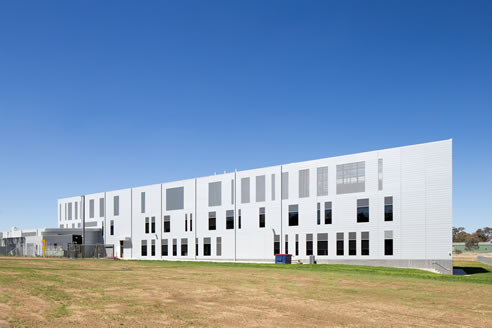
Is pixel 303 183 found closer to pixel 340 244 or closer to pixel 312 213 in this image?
pixel 312 213

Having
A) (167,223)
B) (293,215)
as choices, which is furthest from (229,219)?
(167,223)

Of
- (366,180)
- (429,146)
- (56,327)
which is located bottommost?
(56,327)

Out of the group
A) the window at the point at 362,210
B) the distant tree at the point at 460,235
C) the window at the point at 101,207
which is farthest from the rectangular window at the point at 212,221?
the distant tree at the point at 460,235

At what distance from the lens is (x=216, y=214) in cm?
7581

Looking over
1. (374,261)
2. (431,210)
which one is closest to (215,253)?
(374,261)

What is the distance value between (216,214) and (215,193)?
337 centimetres

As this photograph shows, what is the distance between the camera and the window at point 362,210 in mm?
58094

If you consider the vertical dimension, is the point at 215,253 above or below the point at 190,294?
below

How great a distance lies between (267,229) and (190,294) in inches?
1835

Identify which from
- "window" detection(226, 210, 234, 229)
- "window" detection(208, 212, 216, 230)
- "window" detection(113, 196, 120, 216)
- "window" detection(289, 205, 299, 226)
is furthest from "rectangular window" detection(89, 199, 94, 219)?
"window" detection(289, 205, 299, 226)

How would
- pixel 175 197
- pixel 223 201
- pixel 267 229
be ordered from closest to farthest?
pixel 267 229, pixel 223 201, pixel 175 197

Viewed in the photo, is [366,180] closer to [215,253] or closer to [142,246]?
[215,253]

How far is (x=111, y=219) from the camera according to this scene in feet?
307

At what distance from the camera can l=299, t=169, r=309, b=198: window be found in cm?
6456
